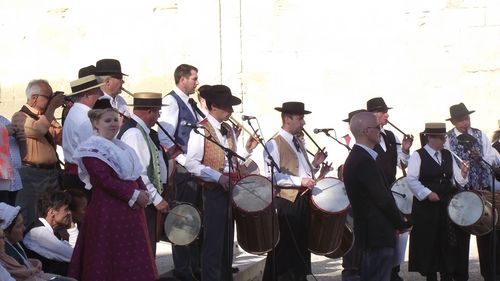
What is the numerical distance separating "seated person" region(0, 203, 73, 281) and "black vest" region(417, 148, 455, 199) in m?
4.03

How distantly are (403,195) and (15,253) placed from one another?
4442mm

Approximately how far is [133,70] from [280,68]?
1784 millimetres

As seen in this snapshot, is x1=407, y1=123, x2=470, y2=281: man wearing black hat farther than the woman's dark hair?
Yes

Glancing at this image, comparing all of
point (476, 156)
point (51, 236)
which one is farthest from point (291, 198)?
point (51, 236)

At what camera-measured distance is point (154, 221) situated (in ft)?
29.0

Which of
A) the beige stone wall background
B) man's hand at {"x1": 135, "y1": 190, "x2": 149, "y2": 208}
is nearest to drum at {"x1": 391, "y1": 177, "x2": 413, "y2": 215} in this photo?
the beige stone wall background

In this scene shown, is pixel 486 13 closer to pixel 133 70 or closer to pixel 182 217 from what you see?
pixel 133 70

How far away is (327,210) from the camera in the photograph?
31.6ft

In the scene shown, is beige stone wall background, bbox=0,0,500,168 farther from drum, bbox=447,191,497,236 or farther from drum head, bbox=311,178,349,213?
drum head, bbox=311,178,349,213

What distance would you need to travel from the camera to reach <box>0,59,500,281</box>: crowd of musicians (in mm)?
7750

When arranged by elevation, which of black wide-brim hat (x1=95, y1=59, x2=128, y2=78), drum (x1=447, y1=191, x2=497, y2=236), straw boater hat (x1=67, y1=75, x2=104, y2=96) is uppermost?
black wide-brim hat (x1=95, y1=59, x2=128, y2=78)

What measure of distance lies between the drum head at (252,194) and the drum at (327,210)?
487mm

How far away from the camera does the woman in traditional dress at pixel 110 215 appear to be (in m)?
7.69

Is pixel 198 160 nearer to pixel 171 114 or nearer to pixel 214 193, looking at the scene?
pixel 214 193
